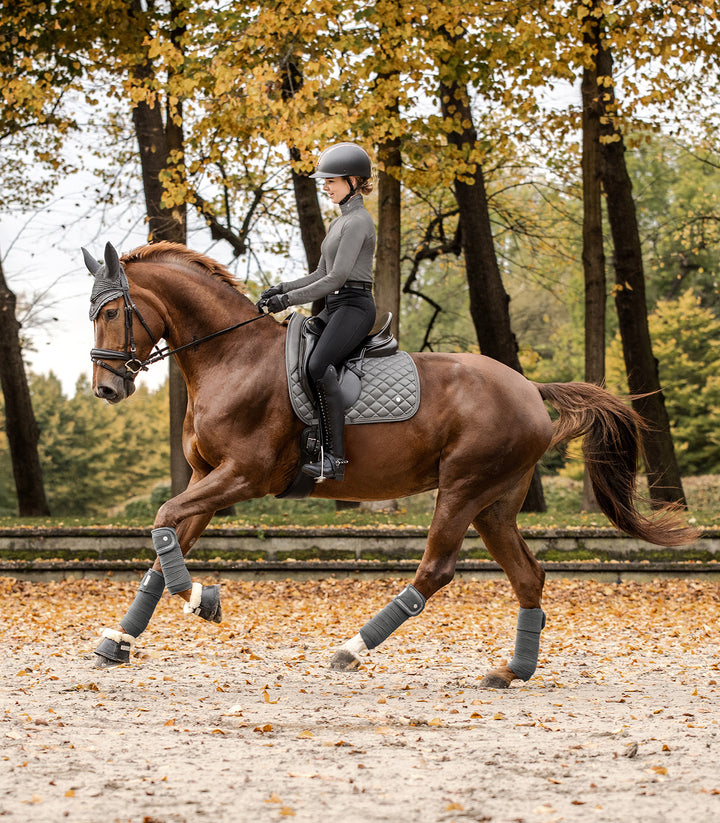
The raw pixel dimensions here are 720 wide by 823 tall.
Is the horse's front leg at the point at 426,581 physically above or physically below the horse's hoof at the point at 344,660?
above

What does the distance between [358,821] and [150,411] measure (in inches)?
1807

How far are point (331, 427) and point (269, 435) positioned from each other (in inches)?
16.4

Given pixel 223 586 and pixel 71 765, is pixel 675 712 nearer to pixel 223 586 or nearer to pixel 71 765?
pixel 71 765

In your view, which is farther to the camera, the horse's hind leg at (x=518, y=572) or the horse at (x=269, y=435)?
the horse's hind leg at (x=518, y=572)

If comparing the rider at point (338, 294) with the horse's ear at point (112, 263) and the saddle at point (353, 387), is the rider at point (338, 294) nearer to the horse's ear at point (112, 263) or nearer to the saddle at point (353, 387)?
the saddle at point (353, 387)

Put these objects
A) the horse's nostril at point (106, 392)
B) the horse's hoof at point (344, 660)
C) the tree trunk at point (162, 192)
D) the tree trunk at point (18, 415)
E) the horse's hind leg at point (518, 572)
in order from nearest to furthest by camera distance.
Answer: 1. the horse's hoof at point (344, 660)
2. the horse's nostril at point (106, 392)
3. the horse's hind leg at point (518, 572)
4. the tree trunk at point (162, 192)
5. the tree trunk at point (18, 415)

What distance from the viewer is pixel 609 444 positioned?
7.45m

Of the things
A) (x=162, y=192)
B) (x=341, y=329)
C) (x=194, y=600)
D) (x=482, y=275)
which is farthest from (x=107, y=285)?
(x=482, y=275)

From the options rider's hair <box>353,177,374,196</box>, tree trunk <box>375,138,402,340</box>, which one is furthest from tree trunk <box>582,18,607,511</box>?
rider's hair <box>353,177,374,196</box>

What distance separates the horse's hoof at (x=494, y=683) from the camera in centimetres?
682

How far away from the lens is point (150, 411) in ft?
159

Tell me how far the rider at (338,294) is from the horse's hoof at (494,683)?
172 cm

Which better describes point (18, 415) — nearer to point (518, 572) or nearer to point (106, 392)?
point (106, 392)

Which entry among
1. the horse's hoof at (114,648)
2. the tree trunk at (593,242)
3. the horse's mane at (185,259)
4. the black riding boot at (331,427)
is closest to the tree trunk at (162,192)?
the tree trunk at (593,242)
